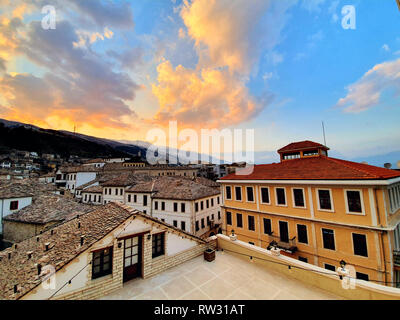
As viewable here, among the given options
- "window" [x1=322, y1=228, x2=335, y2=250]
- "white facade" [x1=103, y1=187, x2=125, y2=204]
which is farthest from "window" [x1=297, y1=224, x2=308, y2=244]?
"white facade" [x1=103, y1=187, x2=125, y2=204]

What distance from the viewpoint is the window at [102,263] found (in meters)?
5.61

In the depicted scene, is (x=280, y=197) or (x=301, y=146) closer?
(x=280, y=197)

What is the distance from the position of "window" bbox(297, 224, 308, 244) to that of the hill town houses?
7 centimetres

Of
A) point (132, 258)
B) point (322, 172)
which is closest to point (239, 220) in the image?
point (322, 172)

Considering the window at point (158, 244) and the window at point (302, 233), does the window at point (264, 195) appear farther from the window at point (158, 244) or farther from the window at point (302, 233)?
the window at point (158, 244)

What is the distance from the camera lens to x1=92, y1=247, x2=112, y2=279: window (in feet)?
18.4

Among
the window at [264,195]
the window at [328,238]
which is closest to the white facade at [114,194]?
the window at [264,195]

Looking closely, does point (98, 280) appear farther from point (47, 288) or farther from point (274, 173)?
point (274, 173)

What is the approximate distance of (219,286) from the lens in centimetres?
598

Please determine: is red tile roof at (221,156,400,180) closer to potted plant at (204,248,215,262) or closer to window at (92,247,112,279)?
potted plant at (204,248,215,262)

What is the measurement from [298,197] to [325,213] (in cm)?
204

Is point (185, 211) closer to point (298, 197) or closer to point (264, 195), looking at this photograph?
point (264, 195)
